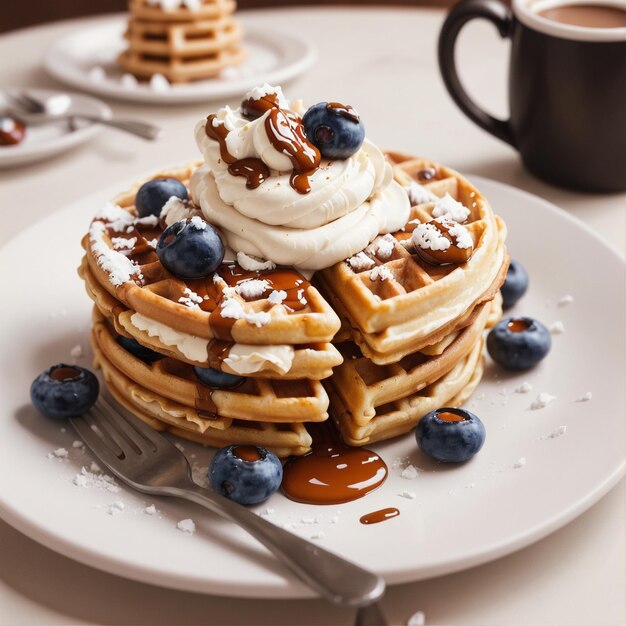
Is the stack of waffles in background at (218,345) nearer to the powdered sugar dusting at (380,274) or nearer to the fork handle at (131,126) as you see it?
the powdered sugar dusting at (380,274)

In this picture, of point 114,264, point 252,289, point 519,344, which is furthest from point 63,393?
point 519,344

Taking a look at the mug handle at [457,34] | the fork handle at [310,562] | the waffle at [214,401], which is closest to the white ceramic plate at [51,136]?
the mug handle at [457,34]

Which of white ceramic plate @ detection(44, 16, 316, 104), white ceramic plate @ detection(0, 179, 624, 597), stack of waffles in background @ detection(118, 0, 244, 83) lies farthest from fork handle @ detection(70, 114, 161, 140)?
white ceramic plate @ detection(0, 179, 624, 597)

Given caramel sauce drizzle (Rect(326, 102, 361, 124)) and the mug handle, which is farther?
the mug handle

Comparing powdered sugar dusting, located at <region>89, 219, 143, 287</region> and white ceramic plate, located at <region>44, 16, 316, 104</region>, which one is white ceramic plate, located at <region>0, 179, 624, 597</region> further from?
white ceramic plate, located at <region>44, 16, 316, 104</region>

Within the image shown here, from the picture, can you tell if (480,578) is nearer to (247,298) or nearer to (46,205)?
(247,298)
